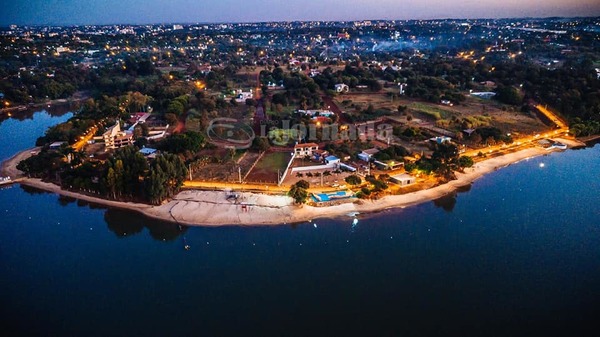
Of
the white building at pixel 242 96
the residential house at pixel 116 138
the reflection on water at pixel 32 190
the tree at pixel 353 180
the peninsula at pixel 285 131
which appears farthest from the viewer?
the white building at pixel 242 96

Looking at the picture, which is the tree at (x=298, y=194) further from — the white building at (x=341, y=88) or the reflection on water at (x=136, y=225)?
the white building at (x=341, y=88)

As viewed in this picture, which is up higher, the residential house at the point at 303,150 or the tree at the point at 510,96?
the tree at the point at 510,96

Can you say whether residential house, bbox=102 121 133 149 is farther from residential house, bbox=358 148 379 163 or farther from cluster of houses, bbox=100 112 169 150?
residential house, bbox=358 148 379 163

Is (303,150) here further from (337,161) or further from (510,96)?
(510,96)

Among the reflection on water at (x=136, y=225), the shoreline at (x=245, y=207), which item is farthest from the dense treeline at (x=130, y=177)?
the reflection on water at (x=136, y=225)

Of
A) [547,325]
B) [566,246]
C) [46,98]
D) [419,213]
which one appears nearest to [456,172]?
[419,213]

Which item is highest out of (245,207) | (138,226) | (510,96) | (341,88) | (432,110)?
(341,88)

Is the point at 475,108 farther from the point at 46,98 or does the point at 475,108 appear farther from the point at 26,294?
the point at 46,98

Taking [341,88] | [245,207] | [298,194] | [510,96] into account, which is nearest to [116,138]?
[245,207]
